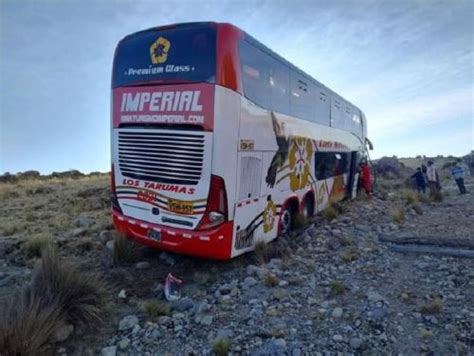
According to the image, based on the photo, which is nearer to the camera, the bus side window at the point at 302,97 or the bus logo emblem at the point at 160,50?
the bus logo emblem at the point at 160,50

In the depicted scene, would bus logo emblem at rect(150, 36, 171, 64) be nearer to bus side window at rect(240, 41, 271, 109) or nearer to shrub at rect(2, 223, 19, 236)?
bus side window at rect(240, 41, 271, 109)

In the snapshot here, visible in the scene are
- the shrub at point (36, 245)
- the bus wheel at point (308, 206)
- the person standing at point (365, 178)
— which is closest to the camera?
the shrub at point (36, 245)

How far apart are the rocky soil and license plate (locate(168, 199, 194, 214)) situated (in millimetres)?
1165

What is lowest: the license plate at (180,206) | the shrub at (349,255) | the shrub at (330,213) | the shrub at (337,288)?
the shrub at (337,288)

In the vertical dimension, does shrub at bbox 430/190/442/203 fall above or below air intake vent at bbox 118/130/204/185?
below

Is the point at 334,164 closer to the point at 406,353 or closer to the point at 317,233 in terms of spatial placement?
the point at 317,233

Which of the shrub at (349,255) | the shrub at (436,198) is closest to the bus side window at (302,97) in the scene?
the shrub at (349,255)

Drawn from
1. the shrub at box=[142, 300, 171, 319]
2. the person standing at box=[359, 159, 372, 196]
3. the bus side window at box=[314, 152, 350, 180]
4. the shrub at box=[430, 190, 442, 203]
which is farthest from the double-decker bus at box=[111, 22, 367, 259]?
the shrub at box=[430, 190, 442, 203]

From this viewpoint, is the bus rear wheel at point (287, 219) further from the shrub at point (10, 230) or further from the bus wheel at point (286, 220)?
the shrub at point (10, 230)

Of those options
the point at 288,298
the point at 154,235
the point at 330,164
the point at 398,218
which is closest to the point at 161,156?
the point at 154,235

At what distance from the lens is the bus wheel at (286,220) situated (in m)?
8.27

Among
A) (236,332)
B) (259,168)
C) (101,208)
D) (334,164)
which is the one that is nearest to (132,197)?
(259,168)

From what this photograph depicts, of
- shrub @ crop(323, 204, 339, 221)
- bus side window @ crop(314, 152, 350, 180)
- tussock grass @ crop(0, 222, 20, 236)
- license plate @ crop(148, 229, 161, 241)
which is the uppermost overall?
bus side window @ crop(314, 152, 350, 180)

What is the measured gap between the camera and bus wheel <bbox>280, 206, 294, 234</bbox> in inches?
326
